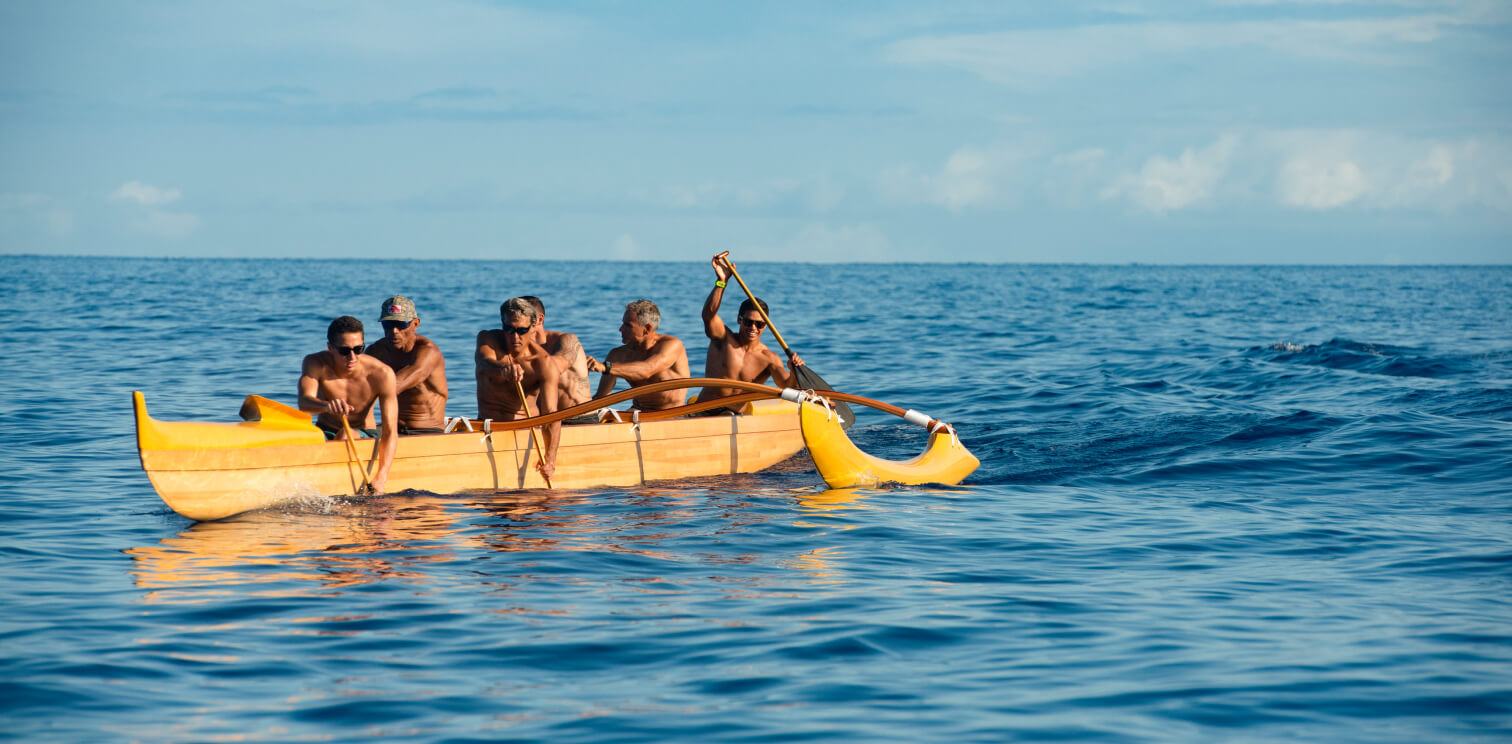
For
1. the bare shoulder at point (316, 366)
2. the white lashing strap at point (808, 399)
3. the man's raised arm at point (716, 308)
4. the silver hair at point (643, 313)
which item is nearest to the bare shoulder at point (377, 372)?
the bare shoulder at point (316, 366)

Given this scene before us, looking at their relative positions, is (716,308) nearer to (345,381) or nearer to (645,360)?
(645,360)

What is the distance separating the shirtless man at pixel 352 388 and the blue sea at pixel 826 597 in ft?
1.60

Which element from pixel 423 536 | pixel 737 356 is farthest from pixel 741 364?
pixel 423 536

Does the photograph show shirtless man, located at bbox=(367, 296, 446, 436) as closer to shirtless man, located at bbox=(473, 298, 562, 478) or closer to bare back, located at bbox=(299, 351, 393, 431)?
bare back, located at bbox=(299, 351, 393, 431)

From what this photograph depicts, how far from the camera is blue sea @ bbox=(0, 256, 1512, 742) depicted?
5.12 metres

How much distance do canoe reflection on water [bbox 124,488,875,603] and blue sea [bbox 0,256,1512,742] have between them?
0.12 feet

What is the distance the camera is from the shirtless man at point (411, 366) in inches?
378

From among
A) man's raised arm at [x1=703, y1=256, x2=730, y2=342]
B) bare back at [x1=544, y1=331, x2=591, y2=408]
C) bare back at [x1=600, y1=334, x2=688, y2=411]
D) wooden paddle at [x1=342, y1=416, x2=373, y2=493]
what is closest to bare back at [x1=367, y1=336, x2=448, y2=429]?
wooden paddle at [x1=342, y1=416, x2=373, y2=493]

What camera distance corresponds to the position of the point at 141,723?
495cm

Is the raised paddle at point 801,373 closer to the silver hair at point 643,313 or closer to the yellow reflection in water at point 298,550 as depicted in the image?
the silver hair at point 643,313

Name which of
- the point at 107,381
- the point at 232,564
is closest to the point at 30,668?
the point at 232,564

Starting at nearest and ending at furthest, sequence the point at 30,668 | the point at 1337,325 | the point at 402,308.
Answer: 1. the point at 30,668
2. the point at 402,308
3. the point at 1337,325

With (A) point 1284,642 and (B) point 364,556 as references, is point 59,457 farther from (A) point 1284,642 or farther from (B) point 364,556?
(A) point 1284,642

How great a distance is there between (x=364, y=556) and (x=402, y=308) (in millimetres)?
2483
